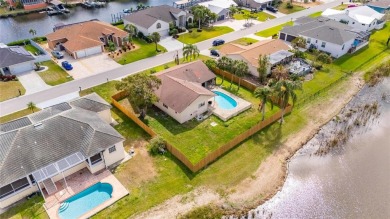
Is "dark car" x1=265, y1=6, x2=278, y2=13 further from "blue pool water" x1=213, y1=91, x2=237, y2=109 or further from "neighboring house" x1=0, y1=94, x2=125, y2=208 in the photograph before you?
"neighboring house" x1=0, y1=94, x2=125, y2=208

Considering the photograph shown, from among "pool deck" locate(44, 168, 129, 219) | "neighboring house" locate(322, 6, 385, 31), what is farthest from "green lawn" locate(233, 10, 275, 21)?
"pool deck" locate(44, 168, 129, 219)

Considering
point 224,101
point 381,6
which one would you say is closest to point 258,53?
point 224,101

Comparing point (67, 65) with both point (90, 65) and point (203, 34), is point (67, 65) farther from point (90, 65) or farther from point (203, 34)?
point (203, 34)

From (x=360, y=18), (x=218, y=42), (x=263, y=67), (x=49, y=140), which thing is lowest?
(x=218, y=42)

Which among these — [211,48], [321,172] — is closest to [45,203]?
[321,172]

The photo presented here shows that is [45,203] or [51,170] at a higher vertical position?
[51,170]

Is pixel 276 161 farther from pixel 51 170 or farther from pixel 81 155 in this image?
pixel 51 170

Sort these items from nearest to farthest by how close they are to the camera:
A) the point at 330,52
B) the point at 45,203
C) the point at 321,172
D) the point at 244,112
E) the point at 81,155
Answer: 1. the point at 45,203
2. the point at 81,155
3. the point at 321,172
4. the point at 244,112
5. the point at 330,52
